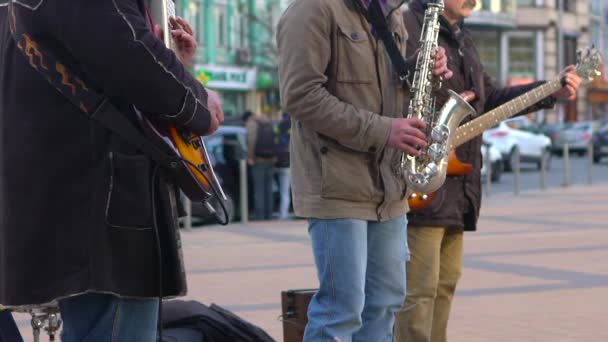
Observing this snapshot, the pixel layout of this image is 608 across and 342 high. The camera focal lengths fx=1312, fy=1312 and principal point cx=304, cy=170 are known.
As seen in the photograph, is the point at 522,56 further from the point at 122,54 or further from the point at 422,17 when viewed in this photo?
the point at 122,54

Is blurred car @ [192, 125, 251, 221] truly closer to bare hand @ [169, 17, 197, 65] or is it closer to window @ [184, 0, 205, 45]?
bare hand @ [169, 17, 197, 65]

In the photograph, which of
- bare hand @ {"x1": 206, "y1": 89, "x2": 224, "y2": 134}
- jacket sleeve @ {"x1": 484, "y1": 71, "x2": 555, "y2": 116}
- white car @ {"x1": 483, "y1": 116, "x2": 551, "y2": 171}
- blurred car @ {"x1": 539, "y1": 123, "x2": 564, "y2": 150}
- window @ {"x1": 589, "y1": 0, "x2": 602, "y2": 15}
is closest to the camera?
bare hand @ {"x1": 206, "y1": 89, "x2": 224, "y2": 134}

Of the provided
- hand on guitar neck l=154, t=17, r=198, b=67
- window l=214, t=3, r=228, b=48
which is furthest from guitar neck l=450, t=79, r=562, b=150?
window l=214, t=3, r=228, b=48

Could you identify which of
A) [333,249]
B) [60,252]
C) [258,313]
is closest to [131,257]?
[60,252]

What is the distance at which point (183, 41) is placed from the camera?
356 cm

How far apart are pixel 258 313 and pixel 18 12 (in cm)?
499

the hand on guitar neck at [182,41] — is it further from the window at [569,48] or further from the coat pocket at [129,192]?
the window at [569,48]

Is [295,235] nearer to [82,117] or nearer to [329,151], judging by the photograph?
[329,151]

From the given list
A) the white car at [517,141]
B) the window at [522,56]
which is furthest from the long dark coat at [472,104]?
the window at [522,56]

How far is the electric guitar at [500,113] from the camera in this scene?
5.45 metres

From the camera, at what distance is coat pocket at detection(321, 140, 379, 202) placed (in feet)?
14.1

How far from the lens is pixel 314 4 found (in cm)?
438

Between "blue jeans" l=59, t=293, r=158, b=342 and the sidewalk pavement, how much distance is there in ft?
10.3

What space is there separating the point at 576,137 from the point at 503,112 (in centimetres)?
3794
